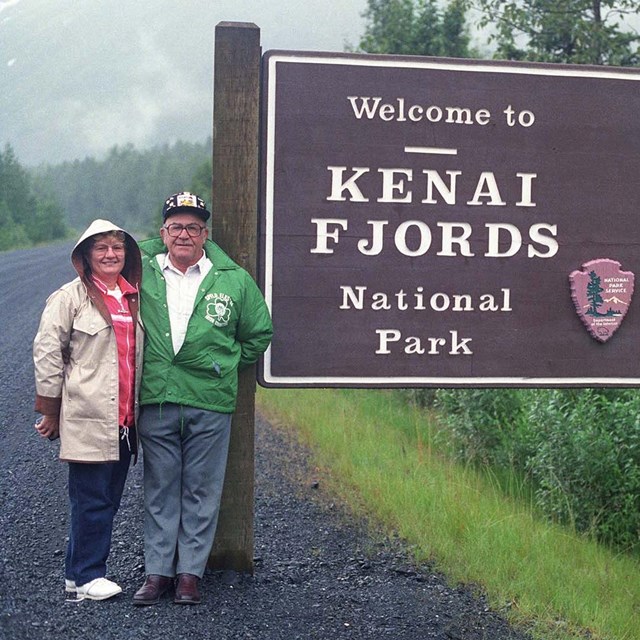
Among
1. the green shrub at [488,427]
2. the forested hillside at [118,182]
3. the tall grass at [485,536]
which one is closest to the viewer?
the tall grass at [485,536]

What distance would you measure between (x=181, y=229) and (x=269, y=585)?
167cm

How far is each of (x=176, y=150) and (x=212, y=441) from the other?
19405 centimetres

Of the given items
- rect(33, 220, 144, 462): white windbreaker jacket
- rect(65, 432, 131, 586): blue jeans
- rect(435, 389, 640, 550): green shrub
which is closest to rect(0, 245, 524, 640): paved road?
rect(65, 432, 131, 586): blue jeans

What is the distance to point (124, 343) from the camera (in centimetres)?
428

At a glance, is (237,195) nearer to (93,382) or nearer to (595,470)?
(93,382)

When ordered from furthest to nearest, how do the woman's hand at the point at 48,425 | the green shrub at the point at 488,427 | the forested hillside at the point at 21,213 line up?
the forested hillside at the point at 21,213, the green shrub at the point at 488,427, the woman's hand at the point at 48,425

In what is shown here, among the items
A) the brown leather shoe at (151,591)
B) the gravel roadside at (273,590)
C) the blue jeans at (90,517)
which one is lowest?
the gravel roadside at (273,590)

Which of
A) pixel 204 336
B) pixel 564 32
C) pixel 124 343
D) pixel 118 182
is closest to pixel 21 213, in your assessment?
pixel 564 32

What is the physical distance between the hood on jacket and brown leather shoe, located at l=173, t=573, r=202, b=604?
Result: 1.27 meters

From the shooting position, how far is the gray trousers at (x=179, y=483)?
171 inches

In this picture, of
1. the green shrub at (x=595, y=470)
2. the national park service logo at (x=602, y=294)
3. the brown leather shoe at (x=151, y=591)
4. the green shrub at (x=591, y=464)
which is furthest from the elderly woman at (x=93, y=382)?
the green shrub at (x=595, y=470)

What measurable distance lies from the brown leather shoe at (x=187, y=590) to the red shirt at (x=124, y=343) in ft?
2.31

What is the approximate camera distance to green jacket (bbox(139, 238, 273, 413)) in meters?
4.26

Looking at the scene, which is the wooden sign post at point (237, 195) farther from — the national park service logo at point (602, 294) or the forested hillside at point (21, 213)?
the forested hillside at point (21, 213)
